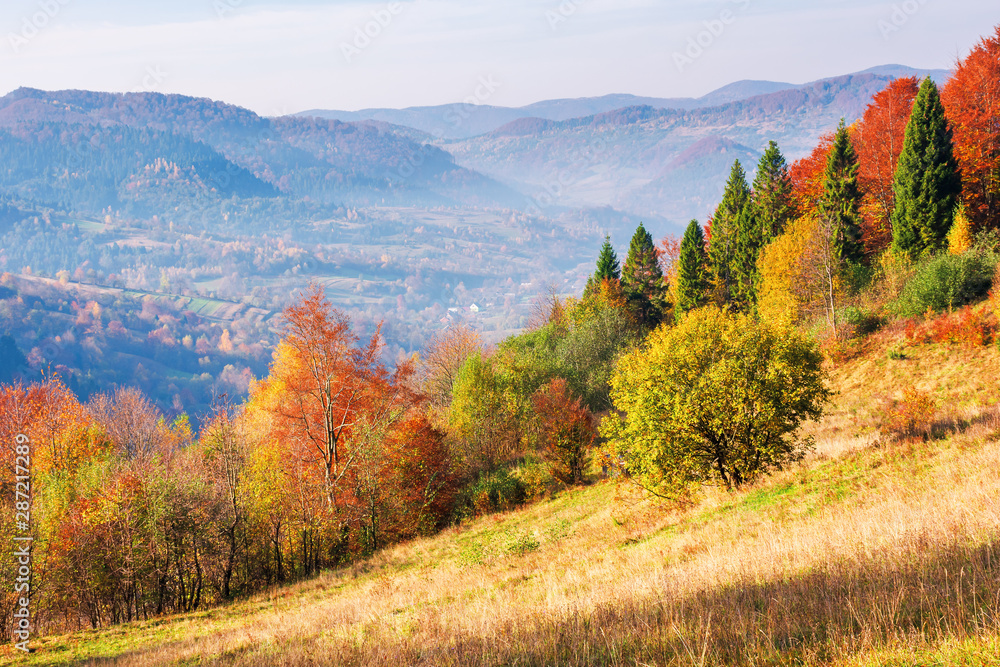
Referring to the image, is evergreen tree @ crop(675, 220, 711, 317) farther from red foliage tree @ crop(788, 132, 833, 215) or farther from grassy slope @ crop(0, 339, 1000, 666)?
grassy slope @ crop(0, 339, 1000, 666)

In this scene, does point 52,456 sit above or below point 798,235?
below

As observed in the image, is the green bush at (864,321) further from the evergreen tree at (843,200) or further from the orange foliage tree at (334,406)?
the orange foliage tree at (334,406)

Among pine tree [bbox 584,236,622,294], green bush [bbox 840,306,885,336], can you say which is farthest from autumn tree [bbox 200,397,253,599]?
pine tree [bbox 584,236,622,294]

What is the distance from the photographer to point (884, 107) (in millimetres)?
56062

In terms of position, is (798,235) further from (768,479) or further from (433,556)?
(433,556)

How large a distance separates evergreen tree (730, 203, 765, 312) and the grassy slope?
37388 millimetres

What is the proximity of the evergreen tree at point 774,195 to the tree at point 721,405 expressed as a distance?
45.6 metres

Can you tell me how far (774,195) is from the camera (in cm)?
5950

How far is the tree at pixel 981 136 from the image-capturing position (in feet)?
147

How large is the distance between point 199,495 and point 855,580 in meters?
24.0

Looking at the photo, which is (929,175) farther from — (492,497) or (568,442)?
(492,497)

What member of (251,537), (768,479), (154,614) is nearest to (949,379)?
(768,479)

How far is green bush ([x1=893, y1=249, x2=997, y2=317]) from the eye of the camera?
33750mm

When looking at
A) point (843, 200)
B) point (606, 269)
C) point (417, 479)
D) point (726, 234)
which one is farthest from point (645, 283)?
point (417, 479)
